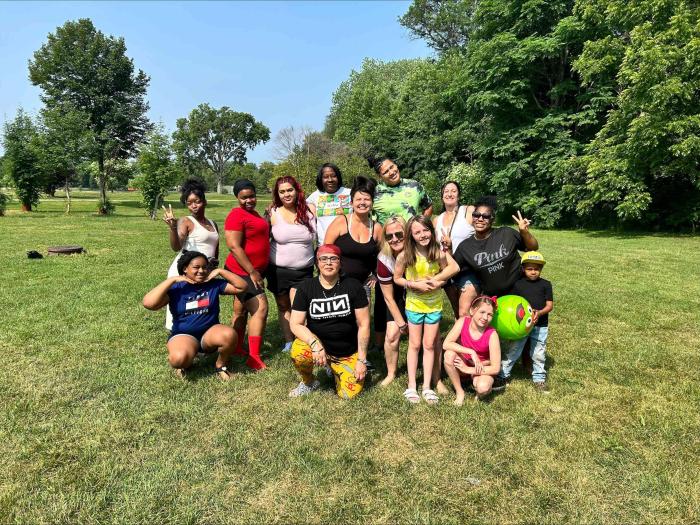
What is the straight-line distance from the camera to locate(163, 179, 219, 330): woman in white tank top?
444cm

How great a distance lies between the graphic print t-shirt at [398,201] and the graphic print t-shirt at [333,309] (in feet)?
3.46

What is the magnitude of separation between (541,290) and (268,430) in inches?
114

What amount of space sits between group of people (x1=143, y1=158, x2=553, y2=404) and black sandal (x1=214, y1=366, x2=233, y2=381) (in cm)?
1

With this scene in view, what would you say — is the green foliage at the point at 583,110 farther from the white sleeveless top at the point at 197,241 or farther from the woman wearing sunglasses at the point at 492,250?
the white sleeveless top at the point at 197,241

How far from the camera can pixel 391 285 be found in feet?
14.1

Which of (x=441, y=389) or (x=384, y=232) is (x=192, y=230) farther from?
(x=441, y=389)

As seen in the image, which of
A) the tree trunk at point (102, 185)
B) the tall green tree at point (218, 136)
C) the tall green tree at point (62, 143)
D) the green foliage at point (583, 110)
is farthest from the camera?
the tall green tree at point (218, 136)

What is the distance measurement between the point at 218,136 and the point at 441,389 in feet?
264

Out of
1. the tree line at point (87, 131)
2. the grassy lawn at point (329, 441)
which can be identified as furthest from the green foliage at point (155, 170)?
the grassy lawn at point (329, 441)

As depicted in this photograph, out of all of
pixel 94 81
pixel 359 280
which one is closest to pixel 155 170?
pixel 94 81

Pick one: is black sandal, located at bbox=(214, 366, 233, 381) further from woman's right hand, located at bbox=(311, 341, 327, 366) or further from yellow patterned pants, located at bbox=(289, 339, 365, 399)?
woman's right hand, located at bbox=(311, 341, 327, 366)

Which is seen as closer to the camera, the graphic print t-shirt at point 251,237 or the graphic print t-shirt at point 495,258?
the graphic print t-shirt at point 495,258

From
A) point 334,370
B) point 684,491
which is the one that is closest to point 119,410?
point 334,370

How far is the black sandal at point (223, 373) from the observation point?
4352 millimetres
